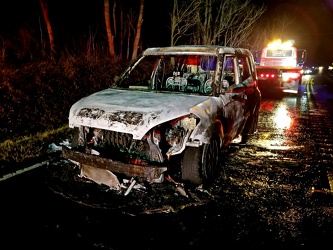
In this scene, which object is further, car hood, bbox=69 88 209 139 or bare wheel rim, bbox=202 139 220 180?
bare wheel rim, bbox=202 139 220 180

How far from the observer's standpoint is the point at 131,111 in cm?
364

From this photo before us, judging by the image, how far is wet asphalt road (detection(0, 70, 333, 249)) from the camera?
301cm

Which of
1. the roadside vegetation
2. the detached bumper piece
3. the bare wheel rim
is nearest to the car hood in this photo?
the detached bumper piece

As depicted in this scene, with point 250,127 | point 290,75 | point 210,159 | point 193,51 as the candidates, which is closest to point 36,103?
point 193,51

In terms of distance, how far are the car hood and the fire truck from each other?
34.1 feet

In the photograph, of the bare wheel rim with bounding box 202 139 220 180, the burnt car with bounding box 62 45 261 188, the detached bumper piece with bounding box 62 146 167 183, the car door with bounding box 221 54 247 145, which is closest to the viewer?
the detached bumper piece with bounding box 62 146 167 183

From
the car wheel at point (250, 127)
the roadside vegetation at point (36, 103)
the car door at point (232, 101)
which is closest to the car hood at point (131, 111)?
the car door at point (232, 101)

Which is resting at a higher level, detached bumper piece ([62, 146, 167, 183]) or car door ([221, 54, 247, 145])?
car door ([221, 54, 247, 145])

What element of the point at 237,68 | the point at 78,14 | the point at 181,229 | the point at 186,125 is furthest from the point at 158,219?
the point at 78,14

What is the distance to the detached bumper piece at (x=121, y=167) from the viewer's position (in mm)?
3418

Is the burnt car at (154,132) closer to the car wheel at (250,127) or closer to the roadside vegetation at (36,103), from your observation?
the car wheel at (250,127)

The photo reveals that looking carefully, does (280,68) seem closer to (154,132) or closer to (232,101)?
(232,101)

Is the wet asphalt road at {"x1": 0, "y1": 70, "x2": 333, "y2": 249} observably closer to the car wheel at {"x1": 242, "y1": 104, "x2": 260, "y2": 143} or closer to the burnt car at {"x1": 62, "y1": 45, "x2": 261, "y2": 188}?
the burnt car at {"x1": 62, "y1": 45, "x2": 261, "y2": 188}

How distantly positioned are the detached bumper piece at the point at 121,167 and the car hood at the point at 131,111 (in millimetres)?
366
